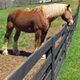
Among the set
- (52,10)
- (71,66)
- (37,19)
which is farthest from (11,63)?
(52,10)

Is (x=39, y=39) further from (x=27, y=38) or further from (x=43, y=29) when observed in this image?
(x=27, y=38)

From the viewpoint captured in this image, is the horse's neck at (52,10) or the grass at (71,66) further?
the horse's neck at (52,10)

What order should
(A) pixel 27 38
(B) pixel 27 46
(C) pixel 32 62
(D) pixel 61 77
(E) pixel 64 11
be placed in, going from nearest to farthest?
(C) pixel 32 62 < (D) pixel 61 77 < (E) pixel 64 11 < (B) pixel 27 46 < (A) pixel 27 38

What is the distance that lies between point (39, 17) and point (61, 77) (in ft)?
7.91

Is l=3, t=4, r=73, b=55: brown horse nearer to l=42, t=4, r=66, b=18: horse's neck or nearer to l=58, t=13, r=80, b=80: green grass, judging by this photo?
l=42, t=4, r=66, b=18: horse's neck

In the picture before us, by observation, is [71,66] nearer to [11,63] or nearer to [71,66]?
[71,66]

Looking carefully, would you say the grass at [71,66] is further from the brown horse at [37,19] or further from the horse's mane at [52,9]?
the horse's mane at [52,9]

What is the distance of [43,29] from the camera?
955 cm

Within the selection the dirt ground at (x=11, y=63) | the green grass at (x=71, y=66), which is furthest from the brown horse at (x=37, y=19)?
the green grass at (x=71, y=66)

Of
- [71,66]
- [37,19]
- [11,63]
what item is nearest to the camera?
[11,63]

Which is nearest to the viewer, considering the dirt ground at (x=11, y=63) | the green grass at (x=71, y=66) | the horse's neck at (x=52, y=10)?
the dirt ground at (x=11, y=63)

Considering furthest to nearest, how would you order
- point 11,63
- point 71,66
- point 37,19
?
point 37,19 < point 71,66 < point 11,63

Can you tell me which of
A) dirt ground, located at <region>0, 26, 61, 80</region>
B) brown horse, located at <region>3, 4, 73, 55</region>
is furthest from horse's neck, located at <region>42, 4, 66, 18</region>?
dirt ground, located at <region>0, 26, 61, 80</region>

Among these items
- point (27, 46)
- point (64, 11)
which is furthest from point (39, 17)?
point (27, 46)
